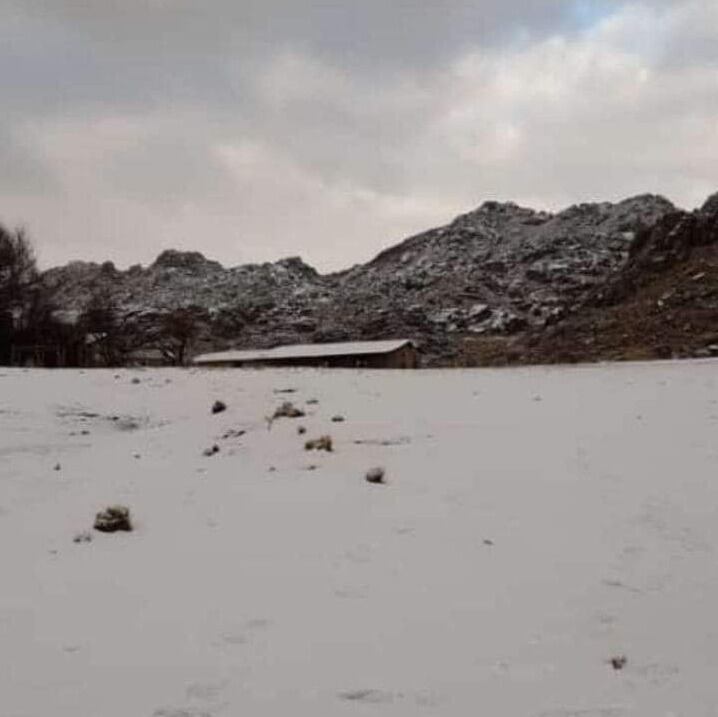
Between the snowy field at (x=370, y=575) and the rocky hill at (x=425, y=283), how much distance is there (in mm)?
65608

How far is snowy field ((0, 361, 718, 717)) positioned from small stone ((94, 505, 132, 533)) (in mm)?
106

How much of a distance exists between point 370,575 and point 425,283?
413 feet

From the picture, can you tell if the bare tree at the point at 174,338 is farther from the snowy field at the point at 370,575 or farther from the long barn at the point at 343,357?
the snowy field at the point at 370,575

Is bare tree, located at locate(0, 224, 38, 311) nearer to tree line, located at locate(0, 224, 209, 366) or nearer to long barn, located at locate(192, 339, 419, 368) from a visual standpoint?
tree line, located at locate(0, 224, 209, 366)

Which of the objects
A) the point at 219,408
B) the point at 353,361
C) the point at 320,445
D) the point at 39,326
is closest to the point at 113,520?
the point at 320,445

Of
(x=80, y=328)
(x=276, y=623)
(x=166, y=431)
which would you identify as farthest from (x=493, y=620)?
(x=80, y=328)

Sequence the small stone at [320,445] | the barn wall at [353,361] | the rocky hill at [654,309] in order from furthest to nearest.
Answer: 1. the barn wall at [353,361]
2. the rocky hill at [654,309]
3. the small stone at [320,445]

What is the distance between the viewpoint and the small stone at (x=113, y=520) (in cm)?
621

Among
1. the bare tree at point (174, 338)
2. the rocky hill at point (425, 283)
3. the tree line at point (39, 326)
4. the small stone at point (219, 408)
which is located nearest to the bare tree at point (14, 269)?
the tree line at point (39, 326)

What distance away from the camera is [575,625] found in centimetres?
447

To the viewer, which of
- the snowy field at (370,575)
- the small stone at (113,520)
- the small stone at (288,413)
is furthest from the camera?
the small stone at (288,413)

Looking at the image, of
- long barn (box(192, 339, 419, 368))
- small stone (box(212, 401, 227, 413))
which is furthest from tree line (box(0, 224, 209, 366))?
small stone (box(212, 401, 227, 413))

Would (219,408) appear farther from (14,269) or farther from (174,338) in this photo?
(174,338)

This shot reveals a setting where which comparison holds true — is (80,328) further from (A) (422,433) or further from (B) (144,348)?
(A) (422,433)
